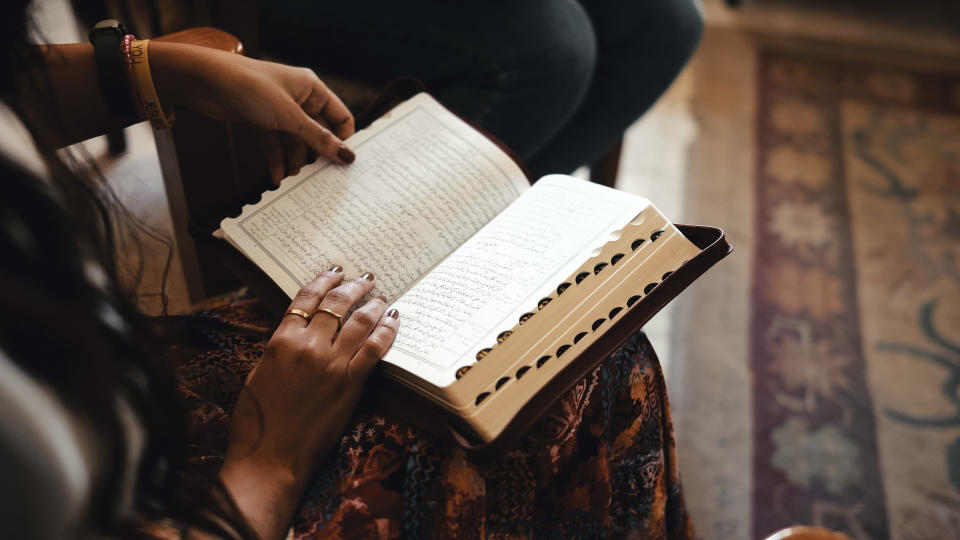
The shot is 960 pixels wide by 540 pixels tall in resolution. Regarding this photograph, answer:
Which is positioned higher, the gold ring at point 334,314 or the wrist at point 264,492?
the gold ring at point 334,314

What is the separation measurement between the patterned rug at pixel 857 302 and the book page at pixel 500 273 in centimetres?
63

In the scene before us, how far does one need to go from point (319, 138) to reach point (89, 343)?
13.1 inches

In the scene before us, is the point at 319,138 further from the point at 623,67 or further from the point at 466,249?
the point at 623,67

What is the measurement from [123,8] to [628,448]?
113 centimetres

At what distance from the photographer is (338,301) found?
0.48 m

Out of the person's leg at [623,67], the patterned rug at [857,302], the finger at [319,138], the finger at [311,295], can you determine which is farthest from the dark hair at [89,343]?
the patterned rug at [857,302]

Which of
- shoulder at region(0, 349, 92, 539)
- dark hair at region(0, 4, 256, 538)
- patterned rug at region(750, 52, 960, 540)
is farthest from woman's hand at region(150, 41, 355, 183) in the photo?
patterned rug at region(750, 52, 960, 540)

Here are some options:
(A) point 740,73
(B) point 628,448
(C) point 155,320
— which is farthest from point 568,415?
(A) point 740,73

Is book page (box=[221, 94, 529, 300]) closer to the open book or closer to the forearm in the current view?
the open book

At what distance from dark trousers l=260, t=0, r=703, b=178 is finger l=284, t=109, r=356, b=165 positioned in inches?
10.6

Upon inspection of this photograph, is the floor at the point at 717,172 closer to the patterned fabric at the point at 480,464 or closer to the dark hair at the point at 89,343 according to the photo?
the patterned fabric at the point at 480,464

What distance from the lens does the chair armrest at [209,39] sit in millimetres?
644

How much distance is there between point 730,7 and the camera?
2.11m

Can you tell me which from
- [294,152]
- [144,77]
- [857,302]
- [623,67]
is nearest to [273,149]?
[294,152]
